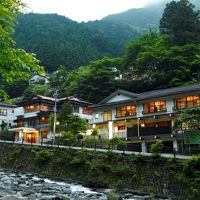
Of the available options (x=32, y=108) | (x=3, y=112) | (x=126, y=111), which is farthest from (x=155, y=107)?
(x=3, y=112)

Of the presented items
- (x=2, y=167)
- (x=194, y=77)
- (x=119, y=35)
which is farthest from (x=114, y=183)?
(x=119, y=35)

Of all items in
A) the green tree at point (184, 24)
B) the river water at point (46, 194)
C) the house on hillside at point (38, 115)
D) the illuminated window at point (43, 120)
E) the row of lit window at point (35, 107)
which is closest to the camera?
the river water at point (46, 194)

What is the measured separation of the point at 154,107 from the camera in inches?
1513

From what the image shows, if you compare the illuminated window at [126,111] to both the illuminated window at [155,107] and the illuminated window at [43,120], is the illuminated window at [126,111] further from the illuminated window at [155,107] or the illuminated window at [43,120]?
the illuminated window at [43,120]

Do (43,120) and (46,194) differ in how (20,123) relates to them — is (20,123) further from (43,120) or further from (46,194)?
(46,194)

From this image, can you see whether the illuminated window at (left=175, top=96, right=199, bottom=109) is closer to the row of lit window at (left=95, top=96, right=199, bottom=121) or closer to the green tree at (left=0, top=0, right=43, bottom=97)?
the row of lit window at (left=95, top=96, right=199, bottom=121)

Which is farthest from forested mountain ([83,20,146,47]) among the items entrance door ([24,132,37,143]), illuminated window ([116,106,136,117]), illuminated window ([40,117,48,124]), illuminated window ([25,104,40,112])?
illuminated window ([116,106,136,117])

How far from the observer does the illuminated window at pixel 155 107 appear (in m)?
37.8

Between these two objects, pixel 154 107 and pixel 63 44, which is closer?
pixel 154 107

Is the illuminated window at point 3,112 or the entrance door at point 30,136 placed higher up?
the illuminated window at point 3,112

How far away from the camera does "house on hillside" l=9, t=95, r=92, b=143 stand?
53.1 meters

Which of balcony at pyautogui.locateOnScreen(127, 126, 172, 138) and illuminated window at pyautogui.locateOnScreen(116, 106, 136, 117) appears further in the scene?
illuminated window at pyautogui.locateOnScreen(116, 106, 136, 117)

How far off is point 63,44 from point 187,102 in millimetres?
85139

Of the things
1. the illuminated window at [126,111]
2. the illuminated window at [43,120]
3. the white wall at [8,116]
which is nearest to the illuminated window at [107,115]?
the illuminated window at [126,111]
